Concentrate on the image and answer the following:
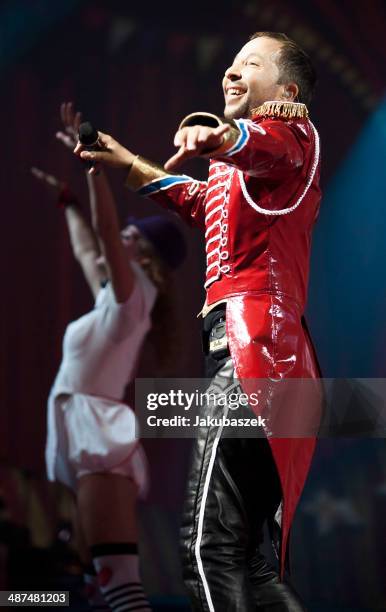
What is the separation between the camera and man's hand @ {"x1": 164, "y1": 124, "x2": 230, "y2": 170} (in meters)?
1.43

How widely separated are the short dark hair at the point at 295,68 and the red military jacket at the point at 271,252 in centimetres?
12

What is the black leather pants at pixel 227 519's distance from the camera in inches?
60.7

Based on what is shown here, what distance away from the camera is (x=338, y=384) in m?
1.81

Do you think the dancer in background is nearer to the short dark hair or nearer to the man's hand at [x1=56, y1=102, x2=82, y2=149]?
the man's hand at [x1=56, y1=102, x2=82, y2=149]

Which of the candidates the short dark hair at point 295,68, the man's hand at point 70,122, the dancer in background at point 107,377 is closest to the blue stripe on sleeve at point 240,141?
the short dark hair at point 295,68

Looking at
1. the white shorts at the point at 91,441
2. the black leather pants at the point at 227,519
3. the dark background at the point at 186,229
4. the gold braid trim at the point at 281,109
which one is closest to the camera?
the black leather pants at the point at 227,519

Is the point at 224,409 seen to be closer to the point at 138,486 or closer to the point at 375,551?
the point at 138,486

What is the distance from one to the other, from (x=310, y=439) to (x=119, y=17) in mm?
2433

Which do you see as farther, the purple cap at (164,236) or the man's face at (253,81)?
the purple cap at (164,236)

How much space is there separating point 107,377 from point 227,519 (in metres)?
1.61

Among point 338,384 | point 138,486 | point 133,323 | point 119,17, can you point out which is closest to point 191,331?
point 133,323

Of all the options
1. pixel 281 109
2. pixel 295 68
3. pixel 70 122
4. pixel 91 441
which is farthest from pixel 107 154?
pixel 91 441

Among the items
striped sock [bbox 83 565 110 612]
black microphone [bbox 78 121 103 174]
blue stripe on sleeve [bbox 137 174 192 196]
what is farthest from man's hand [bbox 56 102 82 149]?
striped sock [bbox 83 565 110 612]

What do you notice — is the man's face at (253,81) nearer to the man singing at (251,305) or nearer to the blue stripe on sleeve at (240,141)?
the man singing at (251,305)
